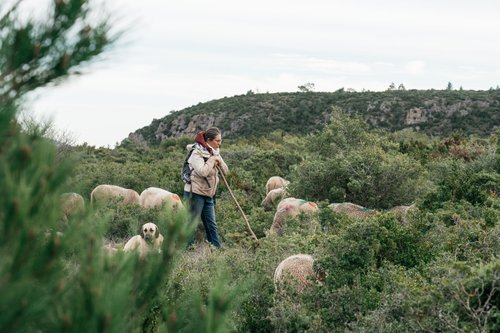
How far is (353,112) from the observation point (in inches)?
2156

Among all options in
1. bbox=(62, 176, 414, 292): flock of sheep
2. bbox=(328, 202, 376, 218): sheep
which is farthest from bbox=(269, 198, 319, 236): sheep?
bbox=(328, 202, 376, 218): sheep

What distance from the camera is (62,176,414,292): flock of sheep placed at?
2859 mm

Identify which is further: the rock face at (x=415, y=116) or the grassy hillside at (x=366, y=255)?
the rock face at (x=415, y=116)

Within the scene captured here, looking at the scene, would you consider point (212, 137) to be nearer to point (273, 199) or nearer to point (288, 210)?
point (288, 210)

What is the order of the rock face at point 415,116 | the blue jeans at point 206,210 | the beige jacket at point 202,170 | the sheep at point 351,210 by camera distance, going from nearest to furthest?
the beige jacket at point 202,170 < the blue jeans at point 206,210 < the sheep at point 351,210 < the rock face at point 415,116

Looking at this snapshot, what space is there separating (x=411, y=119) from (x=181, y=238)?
52.1m

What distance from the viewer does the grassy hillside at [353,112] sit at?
50125 millimetres

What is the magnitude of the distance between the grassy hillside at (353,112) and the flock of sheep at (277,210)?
35667 mm

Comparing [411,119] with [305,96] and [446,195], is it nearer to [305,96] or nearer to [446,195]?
[305,96]

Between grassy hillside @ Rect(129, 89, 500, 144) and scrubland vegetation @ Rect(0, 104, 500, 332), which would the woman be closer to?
scrubland vegetation @ Rect(0, 104, 500, 332)

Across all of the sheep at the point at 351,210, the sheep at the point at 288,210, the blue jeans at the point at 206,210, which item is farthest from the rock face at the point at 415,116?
the blue jeans at the point at 206,210

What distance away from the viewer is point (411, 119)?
174 ft

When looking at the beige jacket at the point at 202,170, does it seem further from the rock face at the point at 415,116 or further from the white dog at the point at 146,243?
the rock face at the point at 415,116

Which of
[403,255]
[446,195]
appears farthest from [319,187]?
[403,255]
